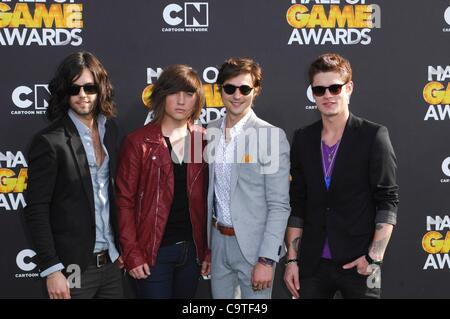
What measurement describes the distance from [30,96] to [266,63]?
5.25 ft

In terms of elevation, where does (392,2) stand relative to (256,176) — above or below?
above

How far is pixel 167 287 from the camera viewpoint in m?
2.54

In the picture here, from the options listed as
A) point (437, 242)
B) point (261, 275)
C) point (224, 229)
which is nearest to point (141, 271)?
point (224, 229)

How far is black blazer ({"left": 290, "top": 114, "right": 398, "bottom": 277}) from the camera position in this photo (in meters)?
2.29

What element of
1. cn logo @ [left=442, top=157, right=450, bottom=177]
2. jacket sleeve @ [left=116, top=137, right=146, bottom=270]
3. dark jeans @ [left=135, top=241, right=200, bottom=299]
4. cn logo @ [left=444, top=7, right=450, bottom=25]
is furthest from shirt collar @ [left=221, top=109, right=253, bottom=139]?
cn logo @ [left=444, top=7, right=450, bottom=25]

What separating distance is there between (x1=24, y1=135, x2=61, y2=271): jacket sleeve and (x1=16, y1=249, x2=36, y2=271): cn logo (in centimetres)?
124

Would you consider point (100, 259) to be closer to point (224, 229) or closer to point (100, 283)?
point (100, 283)

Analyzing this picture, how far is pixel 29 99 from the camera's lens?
3.33m

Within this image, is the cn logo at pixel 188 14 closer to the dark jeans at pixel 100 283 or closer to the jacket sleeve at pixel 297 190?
the jacket sleeve at pixel 297 190

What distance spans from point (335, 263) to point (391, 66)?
5.45 feet

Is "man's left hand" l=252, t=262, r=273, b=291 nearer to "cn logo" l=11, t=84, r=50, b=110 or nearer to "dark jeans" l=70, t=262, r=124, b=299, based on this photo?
"dark jeans" l=70, t=262, r=124, b=299
